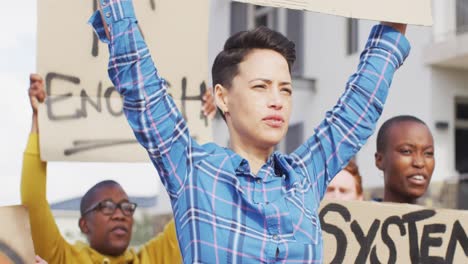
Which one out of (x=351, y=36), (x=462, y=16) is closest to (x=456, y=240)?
(x=462, y=16)

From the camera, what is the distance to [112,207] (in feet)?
10.9

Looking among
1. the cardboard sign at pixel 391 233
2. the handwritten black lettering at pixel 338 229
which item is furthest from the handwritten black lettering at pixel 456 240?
the handwritten black lettering at pixel 338 229

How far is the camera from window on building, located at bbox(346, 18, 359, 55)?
40.8 ft

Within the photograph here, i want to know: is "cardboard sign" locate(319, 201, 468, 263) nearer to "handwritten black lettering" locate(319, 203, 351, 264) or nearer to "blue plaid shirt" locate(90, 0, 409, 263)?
"handwritten black lettering" locate(319, 203, 351, 264)

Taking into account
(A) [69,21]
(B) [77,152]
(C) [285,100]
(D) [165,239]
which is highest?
(A) [69,21]

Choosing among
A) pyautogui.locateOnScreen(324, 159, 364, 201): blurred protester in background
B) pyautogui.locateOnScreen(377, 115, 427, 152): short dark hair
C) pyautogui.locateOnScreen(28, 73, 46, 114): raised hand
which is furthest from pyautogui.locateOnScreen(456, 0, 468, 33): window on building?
pyautogui.locateOnScreen(28, 73, 46, 114): raised hand

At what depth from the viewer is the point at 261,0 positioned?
2268 mm

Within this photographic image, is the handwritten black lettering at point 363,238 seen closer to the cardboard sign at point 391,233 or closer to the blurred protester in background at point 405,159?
the cardboard sign at point 391,233

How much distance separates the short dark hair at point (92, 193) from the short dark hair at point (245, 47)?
4.22 ft

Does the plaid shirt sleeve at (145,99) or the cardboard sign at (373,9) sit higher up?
the cardboard sign at (373,9)

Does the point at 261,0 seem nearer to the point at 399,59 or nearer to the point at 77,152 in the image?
the point at 399,59

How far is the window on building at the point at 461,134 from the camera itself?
11.4 metres

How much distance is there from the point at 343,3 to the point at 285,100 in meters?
0.41

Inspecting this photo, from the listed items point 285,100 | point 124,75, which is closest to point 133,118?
point 124,75
